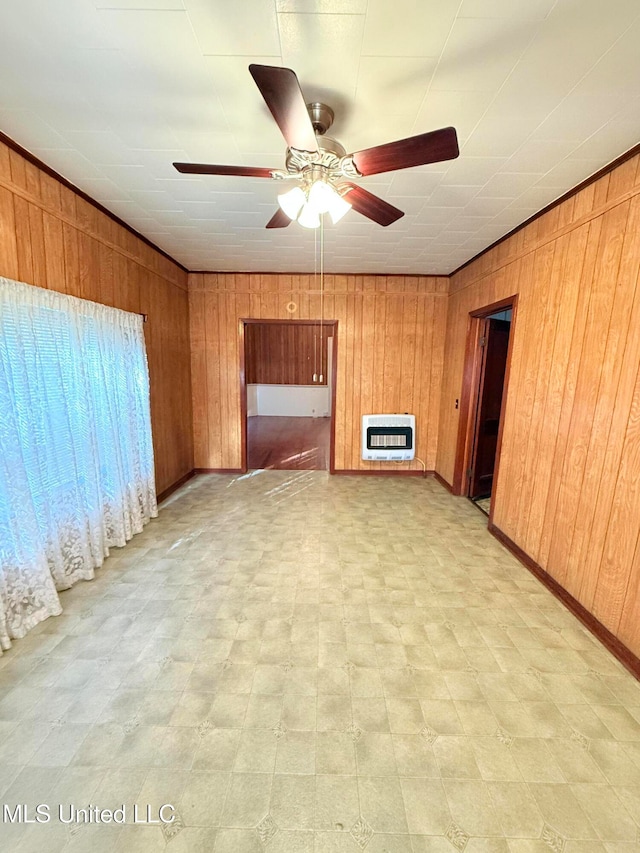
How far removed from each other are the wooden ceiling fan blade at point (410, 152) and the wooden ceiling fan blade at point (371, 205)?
225 millimetres

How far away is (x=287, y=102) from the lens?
3.61ft

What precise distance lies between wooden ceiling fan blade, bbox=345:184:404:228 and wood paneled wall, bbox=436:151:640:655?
4.04ft

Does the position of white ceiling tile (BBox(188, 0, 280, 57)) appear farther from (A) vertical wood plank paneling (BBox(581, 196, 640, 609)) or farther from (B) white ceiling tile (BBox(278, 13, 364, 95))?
(A) vertical wood plank paneling (BBox(581, 196, 640, 609))

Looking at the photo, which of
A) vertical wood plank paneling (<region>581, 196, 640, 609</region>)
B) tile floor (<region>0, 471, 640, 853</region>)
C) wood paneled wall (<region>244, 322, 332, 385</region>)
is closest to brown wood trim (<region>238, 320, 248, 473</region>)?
tile floor (<region>0, 471, 640, 853</region>)

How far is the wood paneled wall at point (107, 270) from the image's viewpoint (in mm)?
1904

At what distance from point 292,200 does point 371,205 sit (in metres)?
0.42

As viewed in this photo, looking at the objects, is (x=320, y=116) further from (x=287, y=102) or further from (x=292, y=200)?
(x=287, y=102)

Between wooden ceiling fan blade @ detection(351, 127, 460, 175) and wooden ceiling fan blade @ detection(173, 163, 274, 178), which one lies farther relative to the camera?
wooden ceiling fan blade @ detection(173, 163, 274, 178)

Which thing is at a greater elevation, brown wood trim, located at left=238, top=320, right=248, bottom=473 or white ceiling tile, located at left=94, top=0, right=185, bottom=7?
white ceiling tile, located at left=94, top=0, right=185, bottom=7

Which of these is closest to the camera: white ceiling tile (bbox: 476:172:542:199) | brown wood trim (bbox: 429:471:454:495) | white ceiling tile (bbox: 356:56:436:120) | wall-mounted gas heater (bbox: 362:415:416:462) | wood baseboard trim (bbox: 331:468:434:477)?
white ceiling tile (bbox: 356:56:436:120)

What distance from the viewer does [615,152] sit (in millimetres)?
1784

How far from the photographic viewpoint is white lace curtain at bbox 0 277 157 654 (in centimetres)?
179

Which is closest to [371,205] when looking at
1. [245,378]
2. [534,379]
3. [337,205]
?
[337,205]

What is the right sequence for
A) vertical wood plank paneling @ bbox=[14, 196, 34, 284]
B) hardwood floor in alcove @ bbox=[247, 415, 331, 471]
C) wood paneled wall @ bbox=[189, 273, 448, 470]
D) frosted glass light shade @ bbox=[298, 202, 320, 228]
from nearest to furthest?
1. frosted glass light shade @ bbox=[298, 202, 320, 228]
2. vertical wood plank paneling @ bbox=[14, 196, 34, 284]
3. wood paneled wall @ bbox=[189, 273, 448, 470]
4. hardwood floor in alcove @ bbox=[247, 415, 331, 471]
